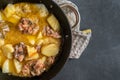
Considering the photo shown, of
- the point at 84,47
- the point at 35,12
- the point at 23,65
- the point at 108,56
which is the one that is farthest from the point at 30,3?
the point at 108,56

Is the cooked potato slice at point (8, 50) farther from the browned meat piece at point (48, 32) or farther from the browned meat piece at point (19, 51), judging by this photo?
the browned meat piece at point (48, 32)

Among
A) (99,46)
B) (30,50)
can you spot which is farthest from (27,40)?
(99,46)

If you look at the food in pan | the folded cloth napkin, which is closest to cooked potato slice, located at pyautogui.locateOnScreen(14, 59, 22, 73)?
the food in pan

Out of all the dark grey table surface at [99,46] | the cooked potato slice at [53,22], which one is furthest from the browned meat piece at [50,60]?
the dark grey table surface at [99,46]

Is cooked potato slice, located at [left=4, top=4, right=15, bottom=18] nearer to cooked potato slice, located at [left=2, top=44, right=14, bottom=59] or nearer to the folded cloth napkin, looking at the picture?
cooked potato slice, located at [left=2, top=44, right=14, bottom=59]

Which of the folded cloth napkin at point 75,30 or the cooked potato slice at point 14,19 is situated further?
the folded cloth napkin at point 75,30

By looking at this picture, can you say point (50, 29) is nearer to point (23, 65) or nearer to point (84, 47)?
point (23, 65)

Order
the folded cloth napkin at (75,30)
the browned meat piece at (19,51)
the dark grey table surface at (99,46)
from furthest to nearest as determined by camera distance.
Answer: the dark grey table surface at (99,46) < the folded cloth napkin at (75,30) < the browned meat piece at (19,51)
